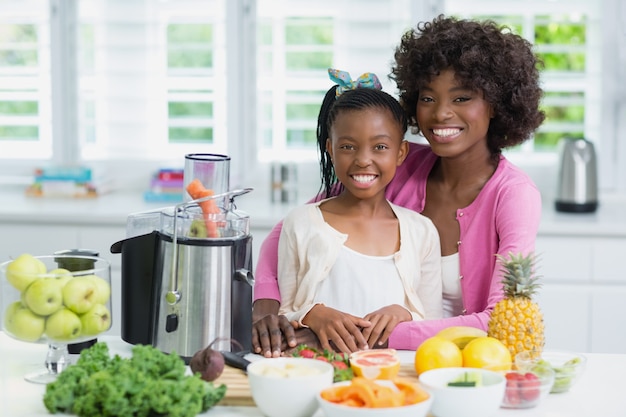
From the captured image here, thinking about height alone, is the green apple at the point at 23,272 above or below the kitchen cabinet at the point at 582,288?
above

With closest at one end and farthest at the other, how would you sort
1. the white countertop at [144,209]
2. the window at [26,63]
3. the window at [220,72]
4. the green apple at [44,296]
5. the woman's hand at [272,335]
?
the green apple at [44,296], the woman's hand at [272,335], the white countertop at [144,209], the window at [220,72], the window at [26,63]

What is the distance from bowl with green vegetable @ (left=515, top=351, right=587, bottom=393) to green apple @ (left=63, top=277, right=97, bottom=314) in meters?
0.74

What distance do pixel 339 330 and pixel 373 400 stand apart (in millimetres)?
568

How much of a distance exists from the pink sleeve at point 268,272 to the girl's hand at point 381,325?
1.00 ft

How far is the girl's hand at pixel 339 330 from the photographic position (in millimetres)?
1992

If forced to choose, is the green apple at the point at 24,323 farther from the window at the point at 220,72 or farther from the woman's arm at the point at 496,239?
the window at the point at 220,72

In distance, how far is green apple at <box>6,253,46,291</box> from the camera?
167 centimetres

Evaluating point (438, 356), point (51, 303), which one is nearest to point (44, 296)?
point (51, 303)

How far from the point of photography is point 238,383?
1700 millimetres

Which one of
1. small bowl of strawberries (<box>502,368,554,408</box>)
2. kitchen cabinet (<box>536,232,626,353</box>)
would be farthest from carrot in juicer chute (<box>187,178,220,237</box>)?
kitchen cabinet (<box>536,232,626,353</box>)

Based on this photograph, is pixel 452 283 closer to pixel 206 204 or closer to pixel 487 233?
pixel 487 233

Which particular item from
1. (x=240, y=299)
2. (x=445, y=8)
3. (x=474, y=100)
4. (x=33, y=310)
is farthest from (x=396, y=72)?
(x=445, y=8)

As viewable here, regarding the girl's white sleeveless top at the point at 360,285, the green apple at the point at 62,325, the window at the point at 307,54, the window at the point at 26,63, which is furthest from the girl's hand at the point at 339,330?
the window at the point at 26,63

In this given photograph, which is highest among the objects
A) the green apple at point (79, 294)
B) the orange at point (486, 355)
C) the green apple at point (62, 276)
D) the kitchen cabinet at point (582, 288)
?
the green apple at point (62, 276)
